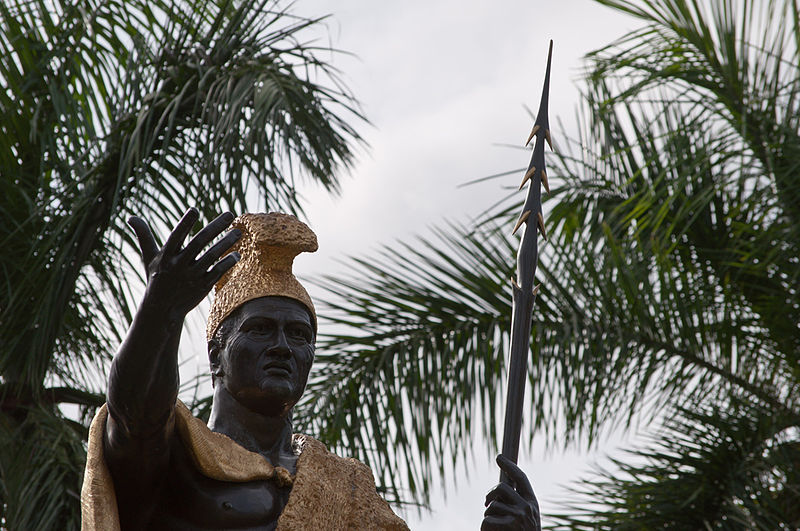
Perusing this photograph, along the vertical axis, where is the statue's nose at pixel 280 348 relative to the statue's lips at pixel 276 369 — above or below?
above

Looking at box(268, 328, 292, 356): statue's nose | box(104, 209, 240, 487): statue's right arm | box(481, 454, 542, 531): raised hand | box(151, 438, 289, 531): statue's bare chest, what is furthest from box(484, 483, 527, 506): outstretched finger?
box(104, 209, 240, 487): statue's right arm

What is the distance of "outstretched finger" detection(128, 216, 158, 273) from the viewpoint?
445 centimetres

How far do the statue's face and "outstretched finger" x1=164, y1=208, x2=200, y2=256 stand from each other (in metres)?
0.69

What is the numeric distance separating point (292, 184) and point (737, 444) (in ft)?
12.1

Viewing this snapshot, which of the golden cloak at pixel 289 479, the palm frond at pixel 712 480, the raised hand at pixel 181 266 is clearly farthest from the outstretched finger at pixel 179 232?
the palm frond at pixel 712 480

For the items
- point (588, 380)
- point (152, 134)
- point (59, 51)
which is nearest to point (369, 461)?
point (588, 380)

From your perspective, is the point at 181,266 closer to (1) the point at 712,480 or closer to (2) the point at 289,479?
(2) the point at 289,479

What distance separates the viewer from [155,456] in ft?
15.5

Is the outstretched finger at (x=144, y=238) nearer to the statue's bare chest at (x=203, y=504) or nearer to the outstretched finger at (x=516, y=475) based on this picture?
the statue's bare chest at (x=203, y=504)

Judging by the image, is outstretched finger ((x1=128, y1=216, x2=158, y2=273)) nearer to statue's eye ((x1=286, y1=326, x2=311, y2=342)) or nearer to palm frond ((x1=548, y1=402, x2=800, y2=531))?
statue's eye ((x1=286, y1=326, x2=311, y2=342))

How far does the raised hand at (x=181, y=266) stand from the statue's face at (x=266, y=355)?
23.6 inches

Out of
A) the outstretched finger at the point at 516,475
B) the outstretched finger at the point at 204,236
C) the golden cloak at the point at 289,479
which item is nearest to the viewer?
the outstretched finger at the point at 204,236

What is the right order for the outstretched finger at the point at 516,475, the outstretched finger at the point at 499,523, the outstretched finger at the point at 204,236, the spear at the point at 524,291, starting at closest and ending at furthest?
the outstretched finger at the point at 204,236 → the outstretched finger at the point at 499,523 → the outstretched finger at the point at 516,475 → the spear at the point at 524,291

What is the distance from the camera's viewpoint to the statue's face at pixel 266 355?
505 centimetres
